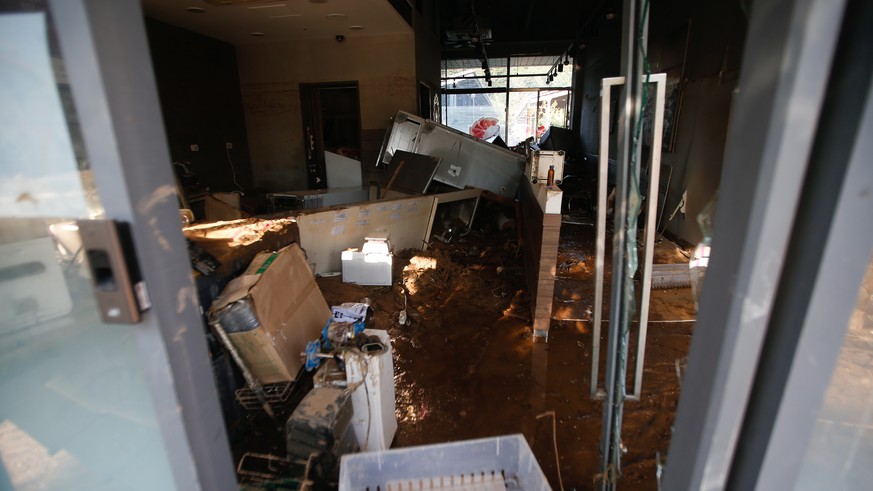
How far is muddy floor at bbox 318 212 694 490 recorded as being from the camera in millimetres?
1996

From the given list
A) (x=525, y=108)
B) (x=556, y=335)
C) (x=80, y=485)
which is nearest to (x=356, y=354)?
(x=80, y=485)

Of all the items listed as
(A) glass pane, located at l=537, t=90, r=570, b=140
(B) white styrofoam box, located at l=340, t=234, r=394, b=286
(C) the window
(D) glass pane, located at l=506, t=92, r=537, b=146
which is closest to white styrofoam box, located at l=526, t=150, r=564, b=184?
(B) white styrofoam box, located at l=340, t=234, r=394, b=286

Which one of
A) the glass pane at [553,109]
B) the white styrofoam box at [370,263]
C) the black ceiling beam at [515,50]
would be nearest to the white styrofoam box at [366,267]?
the white styrofoam box at [370,263]

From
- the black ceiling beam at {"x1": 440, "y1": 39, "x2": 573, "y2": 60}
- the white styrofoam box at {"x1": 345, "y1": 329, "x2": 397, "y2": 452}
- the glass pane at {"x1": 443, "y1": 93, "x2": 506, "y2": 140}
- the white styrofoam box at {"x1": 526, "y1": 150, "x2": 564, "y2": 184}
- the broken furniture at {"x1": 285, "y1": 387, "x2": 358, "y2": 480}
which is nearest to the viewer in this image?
the broken furniture at {"x1": 285, "y1": 387, "x2": 358, "y2": 480}

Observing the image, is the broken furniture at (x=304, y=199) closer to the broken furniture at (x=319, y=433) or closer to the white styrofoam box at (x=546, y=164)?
the white styrofoam box at (x=546, y=164)

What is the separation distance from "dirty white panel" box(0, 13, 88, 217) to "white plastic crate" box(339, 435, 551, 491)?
1.12 meters

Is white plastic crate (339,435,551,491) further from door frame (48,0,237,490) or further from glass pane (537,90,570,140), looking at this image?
glass pane (537,90,570,140)

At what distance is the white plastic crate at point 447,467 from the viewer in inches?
52.5

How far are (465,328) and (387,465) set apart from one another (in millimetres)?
1868

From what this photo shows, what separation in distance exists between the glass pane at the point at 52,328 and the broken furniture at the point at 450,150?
4837mm

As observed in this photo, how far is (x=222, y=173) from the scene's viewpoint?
6.38 m

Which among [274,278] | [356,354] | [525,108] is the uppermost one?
[525,108]

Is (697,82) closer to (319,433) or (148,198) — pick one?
(319,433)

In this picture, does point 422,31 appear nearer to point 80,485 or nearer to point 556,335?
point 556,335
